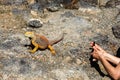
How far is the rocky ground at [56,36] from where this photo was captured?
5.93m

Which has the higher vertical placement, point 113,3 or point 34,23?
point 113,3

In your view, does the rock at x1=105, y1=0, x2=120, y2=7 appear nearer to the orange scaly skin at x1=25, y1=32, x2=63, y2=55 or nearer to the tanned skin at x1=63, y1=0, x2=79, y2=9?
the tanned skin at x1=63, y1=0, x2=79, y2=9

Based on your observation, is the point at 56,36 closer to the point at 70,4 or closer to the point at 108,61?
the point at 70,4

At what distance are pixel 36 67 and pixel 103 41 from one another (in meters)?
1.74

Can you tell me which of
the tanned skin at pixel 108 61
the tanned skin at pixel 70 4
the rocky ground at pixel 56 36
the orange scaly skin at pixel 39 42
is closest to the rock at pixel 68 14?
the rocky ground at pixel 56 36

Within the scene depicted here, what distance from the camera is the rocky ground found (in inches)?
234

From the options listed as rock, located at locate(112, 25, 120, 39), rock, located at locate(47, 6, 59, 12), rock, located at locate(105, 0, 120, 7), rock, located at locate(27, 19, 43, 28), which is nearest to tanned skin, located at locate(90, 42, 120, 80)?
rock, located at locate(112, 25, 120, 39)

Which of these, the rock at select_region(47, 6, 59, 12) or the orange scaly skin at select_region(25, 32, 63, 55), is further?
the rock at select_region(47, 6, 59, 12)

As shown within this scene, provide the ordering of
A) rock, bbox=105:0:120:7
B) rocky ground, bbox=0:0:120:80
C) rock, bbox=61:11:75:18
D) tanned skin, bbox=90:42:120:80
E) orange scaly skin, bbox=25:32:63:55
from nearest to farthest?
tanned skin, bbox=90:42:120:80
rocky ground, bbox=0:0:120:80
orange scaly skin, bbox=25:32:63:55
rock, bbox=61:11:75:18
rock, bbox=105:0:120:7

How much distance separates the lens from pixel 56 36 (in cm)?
687

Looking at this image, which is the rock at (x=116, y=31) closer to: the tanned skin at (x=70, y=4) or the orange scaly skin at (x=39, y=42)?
the tanned skin at (x=70, y=4)

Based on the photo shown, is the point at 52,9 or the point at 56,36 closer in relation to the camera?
the point at 56,36

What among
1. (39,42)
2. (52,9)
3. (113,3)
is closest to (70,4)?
(52,9)

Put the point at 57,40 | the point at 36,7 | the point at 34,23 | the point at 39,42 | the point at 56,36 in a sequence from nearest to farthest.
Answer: the point at 39,42, the point at 57,40, the point at 56,36, the point at 34,23, the point at 36,7
